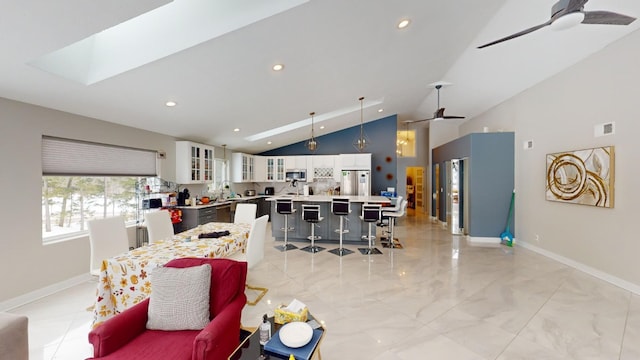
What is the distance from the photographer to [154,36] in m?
2.71

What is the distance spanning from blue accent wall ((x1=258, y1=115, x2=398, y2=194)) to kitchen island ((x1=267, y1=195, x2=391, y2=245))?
2.85 meters

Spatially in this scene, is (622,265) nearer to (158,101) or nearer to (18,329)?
(18,329)

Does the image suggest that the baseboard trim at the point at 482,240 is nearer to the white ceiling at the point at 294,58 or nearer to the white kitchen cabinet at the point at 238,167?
the white ceiling at the point at 294,58

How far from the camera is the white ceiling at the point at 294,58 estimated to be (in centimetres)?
212

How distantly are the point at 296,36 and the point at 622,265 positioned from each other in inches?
216

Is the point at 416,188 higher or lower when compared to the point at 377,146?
lower

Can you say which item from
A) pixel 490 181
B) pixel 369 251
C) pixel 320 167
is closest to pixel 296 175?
pixel 320 167

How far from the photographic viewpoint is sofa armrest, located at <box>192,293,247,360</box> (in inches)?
57.2

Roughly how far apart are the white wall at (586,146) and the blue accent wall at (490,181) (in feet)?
0.71

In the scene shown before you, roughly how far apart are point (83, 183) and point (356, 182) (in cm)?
637

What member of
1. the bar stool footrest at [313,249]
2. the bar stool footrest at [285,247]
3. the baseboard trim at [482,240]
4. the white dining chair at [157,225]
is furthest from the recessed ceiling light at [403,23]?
the baseboard trim at [482,240]

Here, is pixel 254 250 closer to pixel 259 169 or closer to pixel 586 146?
pixel 586 146

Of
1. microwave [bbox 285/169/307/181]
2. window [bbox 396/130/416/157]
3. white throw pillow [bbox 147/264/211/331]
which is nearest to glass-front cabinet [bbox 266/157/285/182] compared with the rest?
microwave [bbox 285/169/307/181]

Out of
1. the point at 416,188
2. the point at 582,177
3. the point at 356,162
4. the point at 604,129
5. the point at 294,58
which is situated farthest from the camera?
the point at 416,188
